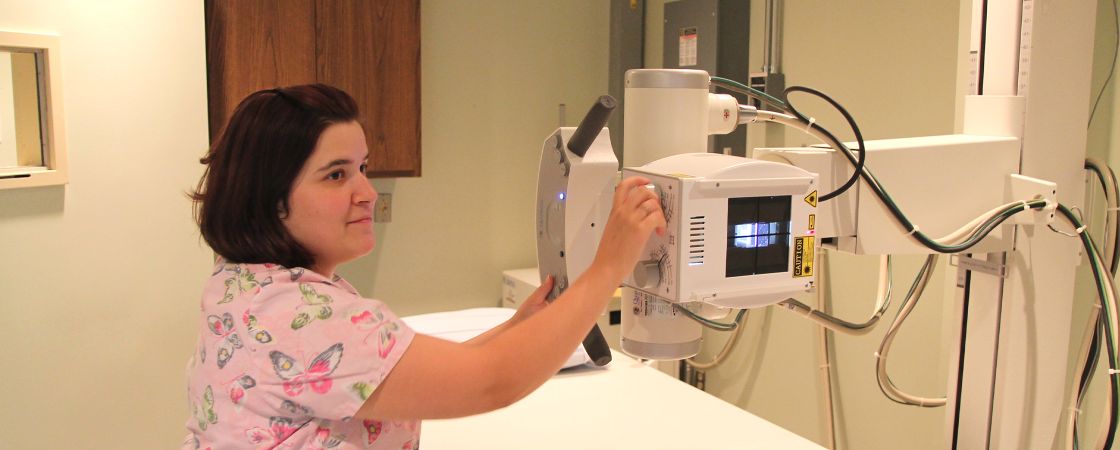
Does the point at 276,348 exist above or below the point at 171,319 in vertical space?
above

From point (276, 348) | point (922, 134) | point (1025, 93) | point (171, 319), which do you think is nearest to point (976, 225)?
point (1025, 93)

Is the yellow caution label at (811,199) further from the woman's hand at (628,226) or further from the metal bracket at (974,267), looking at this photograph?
the metal bracket at (974,267)

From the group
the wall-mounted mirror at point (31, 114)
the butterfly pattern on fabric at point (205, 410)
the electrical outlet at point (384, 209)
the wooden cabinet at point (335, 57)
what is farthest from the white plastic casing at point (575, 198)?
the electrical outlet at point (384, 209)

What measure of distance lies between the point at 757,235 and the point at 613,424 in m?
0.80

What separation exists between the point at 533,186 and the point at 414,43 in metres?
0.91

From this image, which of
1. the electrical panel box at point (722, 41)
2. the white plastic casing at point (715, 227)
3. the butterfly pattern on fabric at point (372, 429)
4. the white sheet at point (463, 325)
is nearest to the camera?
the white plastic casing at point (715, 227)

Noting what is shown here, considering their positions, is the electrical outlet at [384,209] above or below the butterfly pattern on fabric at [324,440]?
above

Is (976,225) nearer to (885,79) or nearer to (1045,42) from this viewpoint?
(1045,42)

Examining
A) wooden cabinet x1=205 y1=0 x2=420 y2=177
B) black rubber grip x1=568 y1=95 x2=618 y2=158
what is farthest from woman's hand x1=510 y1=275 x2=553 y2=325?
wooden cabinet x1=205 y1=0 x2=420 y2=177

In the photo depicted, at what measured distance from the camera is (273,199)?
110 cm

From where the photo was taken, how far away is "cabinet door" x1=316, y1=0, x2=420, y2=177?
282 cm

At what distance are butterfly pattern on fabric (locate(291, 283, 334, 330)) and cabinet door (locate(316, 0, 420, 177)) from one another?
74.1 inches

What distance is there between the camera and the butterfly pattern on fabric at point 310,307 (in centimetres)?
103

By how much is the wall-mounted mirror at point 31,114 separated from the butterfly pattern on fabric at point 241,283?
1.30 m
